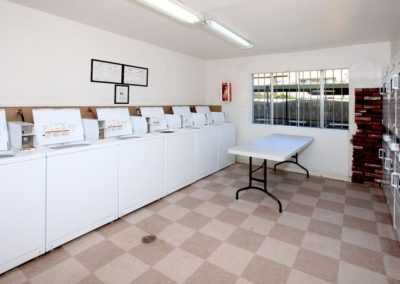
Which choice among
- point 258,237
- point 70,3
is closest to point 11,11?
point 70,3

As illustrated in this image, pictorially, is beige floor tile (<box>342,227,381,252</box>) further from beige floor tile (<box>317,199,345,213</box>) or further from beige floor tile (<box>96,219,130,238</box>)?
beige floor tile (<box>96,219,130,238</box>)

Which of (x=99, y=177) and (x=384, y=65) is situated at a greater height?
(x=384, y=65)

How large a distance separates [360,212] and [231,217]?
171cm

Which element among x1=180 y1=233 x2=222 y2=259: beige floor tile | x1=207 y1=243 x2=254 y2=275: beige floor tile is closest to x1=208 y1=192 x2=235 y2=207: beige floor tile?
x1=180 y1=233 x2=222 y2=259: beige floor tile

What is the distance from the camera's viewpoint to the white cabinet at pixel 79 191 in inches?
90.7

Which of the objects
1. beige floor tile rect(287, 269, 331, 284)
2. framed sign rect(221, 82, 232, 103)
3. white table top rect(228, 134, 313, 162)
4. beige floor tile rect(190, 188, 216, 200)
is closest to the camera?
beige floor tile rect(287, 269, 331, 284)

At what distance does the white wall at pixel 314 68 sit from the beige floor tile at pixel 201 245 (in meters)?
3.13

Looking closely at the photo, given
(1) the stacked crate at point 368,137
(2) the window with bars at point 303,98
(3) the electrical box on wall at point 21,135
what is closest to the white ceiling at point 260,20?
(2) the window with bars at point 303,98

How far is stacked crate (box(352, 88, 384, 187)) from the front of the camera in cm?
410

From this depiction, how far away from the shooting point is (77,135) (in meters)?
2.83

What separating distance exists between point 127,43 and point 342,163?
430cm

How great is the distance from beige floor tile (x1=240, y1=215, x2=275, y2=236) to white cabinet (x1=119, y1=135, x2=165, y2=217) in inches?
52.5

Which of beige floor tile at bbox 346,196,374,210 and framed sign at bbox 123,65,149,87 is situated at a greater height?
framed sign at bbox 123,65,149,87

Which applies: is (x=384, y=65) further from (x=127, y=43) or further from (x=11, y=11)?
(x=11, y=11)
